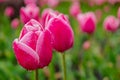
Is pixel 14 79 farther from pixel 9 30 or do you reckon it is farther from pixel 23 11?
pixel 9 30

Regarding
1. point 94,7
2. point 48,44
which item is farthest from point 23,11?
point 94,7

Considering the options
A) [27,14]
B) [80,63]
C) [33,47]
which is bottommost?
[80,63]

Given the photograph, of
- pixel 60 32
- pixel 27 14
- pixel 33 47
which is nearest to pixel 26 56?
pixel 33 47

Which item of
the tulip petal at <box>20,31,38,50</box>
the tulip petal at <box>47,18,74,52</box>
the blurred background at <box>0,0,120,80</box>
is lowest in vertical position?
the blurred background at <box>0,0,120,80</box>

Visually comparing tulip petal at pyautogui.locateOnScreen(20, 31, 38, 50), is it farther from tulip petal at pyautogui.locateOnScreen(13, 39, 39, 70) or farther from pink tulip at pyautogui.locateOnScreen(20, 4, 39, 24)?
pink tulip at pyautogui.locateOnScreen(20, 4, 39, 24)

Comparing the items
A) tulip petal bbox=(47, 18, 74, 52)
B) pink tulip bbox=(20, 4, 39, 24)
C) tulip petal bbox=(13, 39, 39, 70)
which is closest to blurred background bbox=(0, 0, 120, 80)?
pink tulip bbox=(20, 4, 39, 24)

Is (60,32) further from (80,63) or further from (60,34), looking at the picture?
(80,63)
